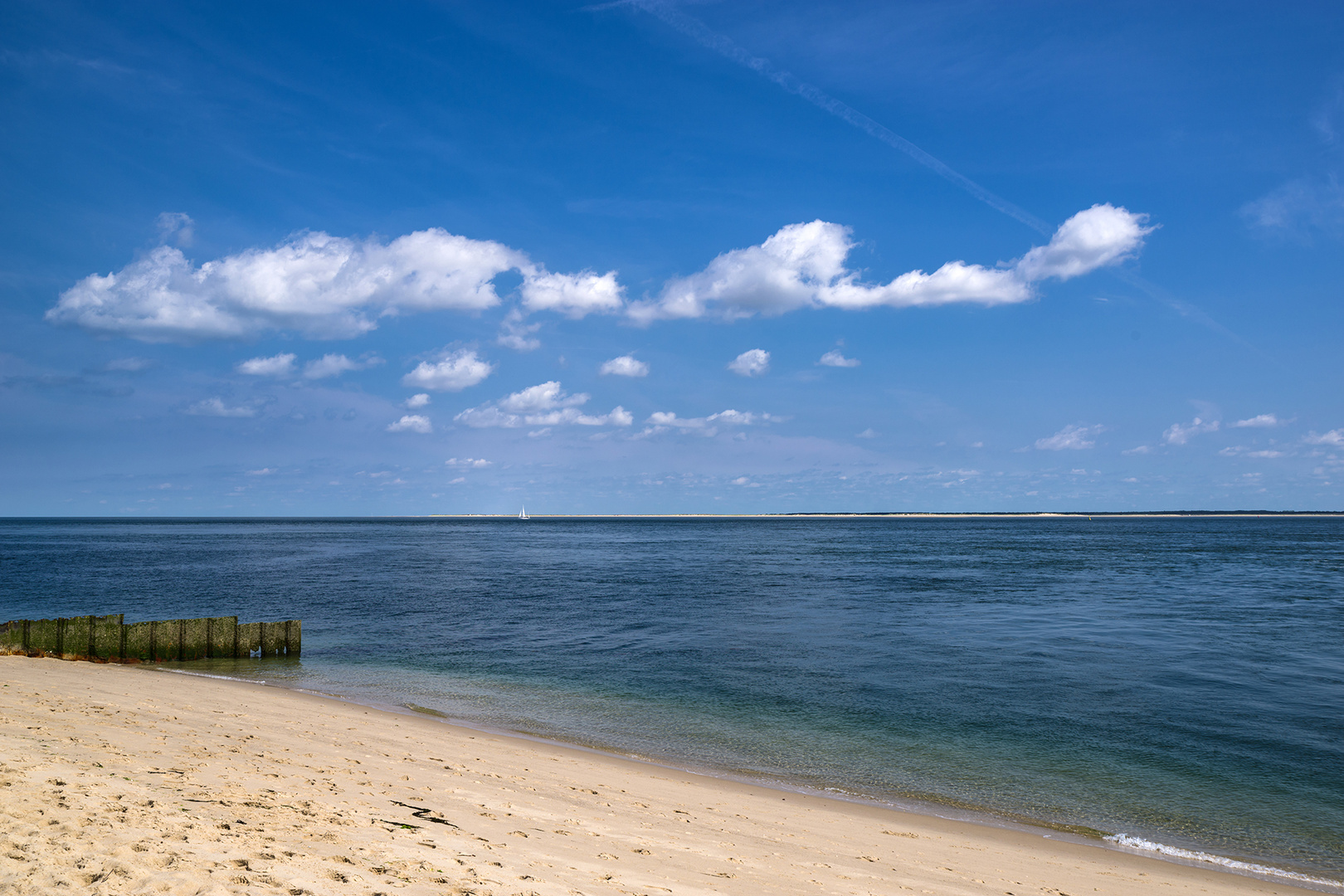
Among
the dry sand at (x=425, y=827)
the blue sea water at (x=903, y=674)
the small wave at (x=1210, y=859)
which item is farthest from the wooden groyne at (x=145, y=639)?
the small wave at (x=1210, y=859)

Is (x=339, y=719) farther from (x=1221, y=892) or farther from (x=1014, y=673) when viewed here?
(x=1014, y=673)

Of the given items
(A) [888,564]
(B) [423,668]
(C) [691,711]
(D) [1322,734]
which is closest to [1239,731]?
(D) [1322,734]

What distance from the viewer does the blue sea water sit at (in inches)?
549

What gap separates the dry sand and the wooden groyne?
34.9 feet

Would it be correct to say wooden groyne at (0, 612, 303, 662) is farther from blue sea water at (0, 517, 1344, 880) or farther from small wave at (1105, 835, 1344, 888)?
small wave at (1105, 835, 1344, 888)

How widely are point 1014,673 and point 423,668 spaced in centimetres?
1957

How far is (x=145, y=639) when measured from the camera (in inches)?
973

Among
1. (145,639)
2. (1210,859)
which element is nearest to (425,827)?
(1210,859)

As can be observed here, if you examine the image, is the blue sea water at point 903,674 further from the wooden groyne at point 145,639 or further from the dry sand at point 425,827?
the dry sand at point 425,827

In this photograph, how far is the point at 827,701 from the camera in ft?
67.1

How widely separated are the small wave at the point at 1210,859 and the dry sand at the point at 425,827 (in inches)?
20.7

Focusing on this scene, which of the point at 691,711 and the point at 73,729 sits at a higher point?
the point at 73,729

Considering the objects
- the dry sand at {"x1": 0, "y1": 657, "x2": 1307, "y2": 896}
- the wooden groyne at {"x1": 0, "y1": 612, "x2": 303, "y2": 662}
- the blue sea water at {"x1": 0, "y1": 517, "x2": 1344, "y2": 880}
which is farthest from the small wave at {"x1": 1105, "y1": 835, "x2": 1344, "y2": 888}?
the wooden groyne at {"x1": 0, "y1": 612, "x2": 303, "y2": 662}

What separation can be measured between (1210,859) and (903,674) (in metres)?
13.0
